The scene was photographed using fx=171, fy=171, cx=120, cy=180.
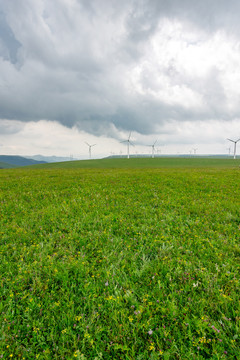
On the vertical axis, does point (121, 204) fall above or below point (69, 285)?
above

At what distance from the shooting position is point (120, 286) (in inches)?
177

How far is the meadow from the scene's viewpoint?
3189 millimetres

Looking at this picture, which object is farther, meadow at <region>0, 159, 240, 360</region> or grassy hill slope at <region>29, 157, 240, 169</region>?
grassy hill slope at <region>29, 157, 240, 169</region>

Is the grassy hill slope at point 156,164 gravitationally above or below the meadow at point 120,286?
above

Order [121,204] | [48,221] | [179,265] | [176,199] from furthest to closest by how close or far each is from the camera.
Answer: [176,199] → [121,204] → [48,221] → [179,265]

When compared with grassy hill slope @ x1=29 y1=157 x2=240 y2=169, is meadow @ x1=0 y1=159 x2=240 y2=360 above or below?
below

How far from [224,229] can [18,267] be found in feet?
25.5

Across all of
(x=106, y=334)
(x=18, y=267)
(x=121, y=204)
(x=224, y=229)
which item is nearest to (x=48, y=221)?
(x=18, y=267)

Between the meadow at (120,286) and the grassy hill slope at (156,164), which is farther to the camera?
the grassy hill slope at (156,164)

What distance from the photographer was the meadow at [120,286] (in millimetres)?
3189

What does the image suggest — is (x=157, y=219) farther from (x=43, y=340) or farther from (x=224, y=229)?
(x=43, y=340)

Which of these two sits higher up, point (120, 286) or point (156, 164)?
point (156, 164)

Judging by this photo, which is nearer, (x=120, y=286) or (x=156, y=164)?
(x=120, y=286)

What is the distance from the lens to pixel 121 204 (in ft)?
34.9
